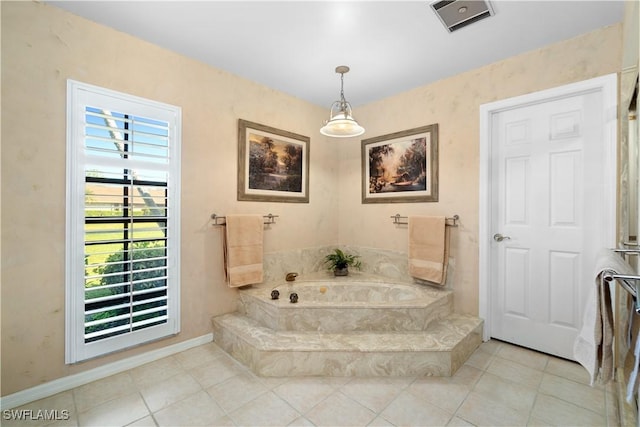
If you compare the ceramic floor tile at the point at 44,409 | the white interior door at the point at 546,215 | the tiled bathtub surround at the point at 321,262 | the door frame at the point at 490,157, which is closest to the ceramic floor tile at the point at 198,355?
the ceramic floor tile at the point at 44,409

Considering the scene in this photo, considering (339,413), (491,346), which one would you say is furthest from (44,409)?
(491,346)

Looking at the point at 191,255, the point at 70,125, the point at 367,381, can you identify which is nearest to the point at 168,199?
the point at 191,255

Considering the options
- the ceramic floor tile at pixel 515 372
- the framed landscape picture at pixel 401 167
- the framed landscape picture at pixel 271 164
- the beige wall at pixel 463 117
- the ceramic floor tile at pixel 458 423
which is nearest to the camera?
the ceramic floor tile at pixel 458 423

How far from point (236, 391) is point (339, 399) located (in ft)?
2.31

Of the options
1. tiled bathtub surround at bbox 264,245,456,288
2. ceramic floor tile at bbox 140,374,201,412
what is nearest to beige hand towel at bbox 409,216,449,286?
tiled bathtub surround at bbox 264,245,456,288

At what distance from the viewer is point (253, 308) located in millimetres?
2660

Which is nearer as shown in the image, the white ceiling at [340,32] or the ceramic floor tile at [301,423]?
the ceramic floor tile at [301,423]

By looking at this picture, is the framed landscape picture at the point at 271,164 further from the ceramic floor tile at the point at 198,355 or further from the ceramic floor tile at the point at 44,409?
the ceramic floor tile at the point at 44,409

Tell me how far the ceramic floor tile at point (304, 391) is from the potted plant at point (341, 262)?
1.50 m

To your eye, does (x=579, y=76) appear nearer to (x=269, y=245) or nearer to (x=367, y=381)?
(x=367, y=381)

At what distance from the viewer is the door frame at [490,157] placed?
6.72 feet

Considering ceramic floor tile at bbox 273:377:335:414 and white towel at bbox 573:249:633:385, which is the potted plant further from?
white towel at bbox 573:249:633:385

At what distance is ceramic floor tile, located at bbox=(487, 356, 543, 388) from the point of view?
2027mm

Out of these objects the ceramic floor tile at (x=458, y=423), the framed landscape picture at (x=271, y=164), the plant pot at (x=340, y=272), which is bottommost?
the ceramic floor tile at (x=458, y=423)
